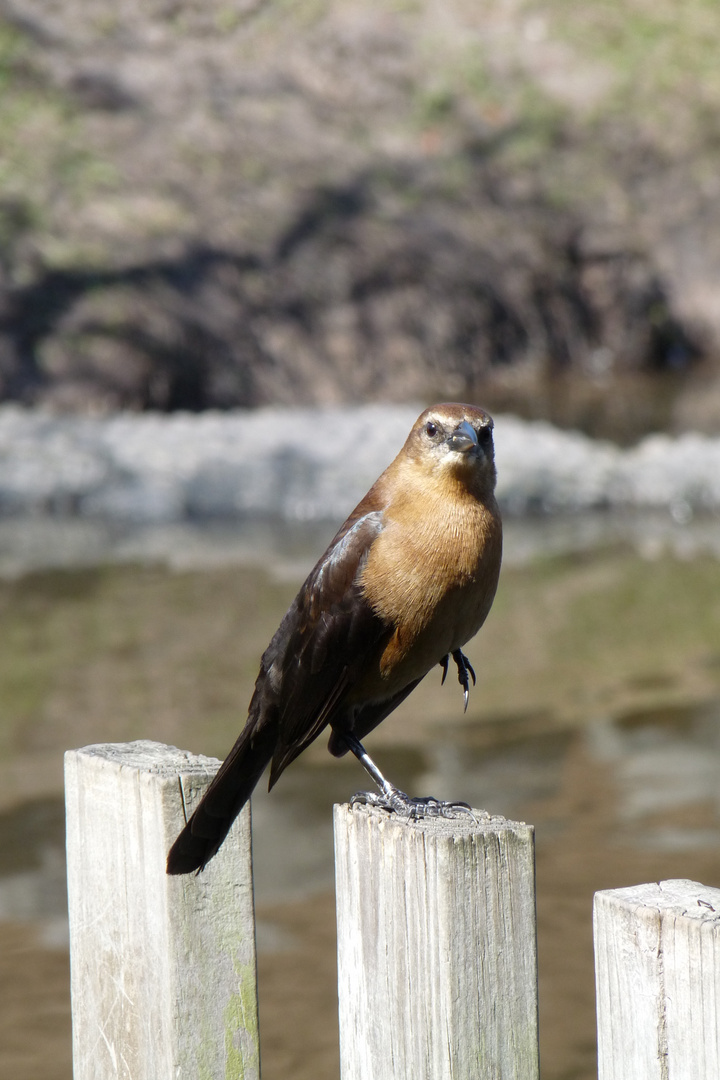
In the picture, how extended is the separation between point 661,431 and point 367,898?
7.84m

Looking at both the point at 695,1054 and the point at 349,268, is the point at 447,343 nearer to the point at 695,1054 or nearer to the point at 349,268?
the point at 349,268

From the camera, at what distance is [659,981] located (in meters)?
1.56

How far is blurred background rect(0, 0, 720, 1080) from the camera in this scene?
4.14 meters

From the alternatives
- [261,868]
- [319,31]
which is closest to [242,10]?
[319,31]

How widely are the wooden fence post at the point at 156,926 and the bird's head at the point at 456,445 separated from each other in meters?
0.84

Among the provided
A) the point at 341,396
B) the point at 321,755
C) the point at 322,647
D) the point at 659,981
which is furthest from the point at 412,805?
the point at 341,396

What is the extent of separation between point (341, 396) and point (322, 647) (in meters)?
7.52

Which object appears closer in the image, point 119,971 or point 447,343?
point 119,971

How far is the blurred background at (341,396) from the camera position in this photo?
414 centimetres

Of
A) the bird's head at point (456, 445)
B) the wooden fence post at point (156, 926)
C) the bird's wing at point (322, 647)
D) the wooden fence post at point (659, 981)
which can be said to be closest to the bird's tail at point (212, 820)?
the wooden fence post at point (156, 926)

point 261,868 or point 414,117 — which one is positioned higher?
point 414,117

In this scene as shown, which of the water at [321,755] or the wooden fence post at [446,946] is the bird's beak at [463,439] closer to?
the wooden fence post at [446,946]

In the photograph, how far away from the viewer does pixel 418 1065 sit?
1.77 meters

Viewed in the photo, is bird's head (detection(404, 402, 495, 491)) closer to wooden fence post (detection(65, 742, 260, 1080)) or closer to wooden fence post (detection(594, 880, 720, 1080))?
wooden fence post (detection(65, 742, 260, 1080))
